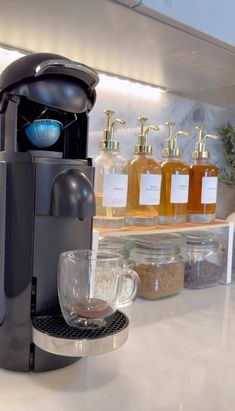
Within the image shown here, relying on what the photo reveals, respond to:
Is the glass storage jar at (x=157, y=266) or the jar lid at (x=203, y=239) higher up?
the jar lid at (x=203, y=239)

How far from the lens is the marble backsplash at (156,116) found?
0.93 m

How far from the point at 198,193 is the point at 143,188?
17 centimetres

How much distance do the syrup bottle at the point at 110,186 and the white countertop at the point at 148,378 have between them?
203 millimetres

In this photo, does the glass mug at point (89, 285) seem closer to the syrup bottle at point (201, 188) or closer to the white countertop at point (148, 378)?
the white countertop at point (148, 378)

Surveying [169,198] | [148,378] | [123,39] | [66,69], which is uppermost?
[123,39]

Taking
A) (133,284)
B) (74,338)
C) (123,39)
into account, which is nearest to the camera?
(74,338)

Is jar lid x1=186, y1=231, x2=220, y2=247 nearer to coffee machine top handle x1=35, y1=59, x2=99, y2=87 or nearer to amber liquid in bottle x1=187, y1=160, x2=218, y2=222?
amber liquid in bottle x1=187, y1=160, x2=218, y2=222

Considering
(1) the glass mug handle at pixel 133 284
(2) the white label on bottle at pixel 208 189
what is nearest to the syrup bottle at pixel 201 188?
(2) the white label on bottle at pixel 208 189

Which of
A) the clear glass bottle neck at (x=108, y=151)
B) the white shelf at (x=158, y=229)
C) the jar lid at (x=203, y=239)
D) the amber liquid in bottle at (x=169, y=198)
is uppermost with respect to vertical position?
the clear glass bottle neck at (x=108, y=151)

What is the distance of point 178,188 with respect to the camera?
866 millimetres

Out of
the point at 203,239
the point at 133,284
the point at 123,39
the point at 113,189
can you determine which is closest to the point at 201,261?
the point at 203,239

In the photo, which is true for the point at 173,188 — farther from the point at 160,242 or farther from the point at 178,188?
the point at 160,242

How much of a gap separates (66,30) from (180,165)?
375 mm

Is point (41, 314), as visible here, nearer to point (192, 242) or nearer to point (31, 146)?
point (31, 146)
